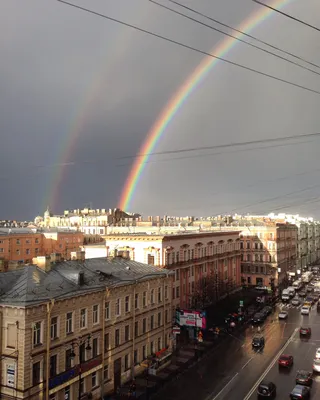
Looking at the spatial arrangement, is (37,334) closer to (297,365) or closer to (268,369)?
(268,369)

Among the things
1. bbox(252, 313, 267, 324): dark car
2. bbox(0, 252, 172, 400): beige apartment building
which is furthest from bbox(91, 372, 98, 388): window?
bbox(252, 313, 267, 324): dark car

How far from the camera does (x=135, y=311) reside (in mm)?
32219

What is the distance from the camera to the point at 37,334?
2283cm

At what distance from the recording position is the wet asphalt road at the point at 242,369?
2780 cm

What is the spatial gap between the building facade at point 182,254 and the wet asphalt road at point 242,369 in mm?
10090

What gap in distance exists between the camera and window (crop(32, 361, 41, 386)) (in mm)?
22331

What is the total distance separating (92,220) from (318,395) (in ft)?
336

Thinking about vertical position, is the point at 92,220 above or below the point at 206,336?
above

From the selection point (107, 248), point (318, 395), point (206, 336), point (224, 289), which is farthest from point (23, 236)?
point (318, 395)

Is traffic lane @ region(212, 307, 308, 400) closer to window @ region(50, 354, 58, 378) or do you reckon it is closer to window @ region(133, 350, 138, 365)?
window @ region(133, 350, 138, 365)

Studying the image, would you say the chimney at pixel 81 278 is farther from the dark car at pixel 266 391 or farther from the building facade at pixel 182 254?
the dark car at pixel 266 391

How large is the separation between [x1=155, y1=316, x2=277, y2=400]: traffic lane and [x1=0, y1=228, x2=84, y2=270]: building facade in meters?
43.7

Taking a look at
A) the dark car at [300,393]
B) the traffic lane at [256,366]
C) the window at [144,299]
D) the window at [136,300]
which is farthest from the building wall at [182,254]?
the dark car at [300,393]

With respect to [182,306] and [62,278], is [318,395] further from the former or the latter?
[182,306]
